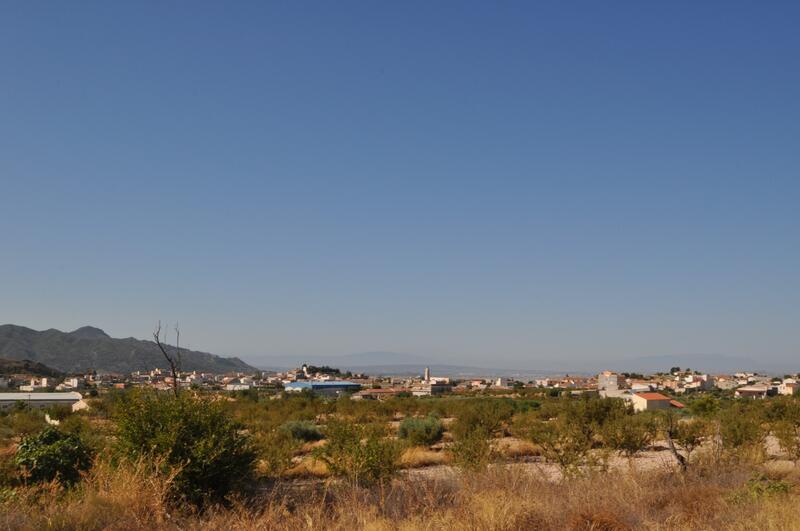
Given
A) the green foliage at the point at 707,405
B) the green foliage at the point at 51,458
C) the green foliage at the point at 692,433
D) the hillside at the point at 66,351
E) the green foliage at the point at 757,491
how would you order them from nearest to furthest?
the green foliage at the point at 757,491 → the green foliage at the point at 51,458 → the green foliage at the point at 707,405 → the green foliage at the point at 692,433 → the hillside at the point at 66,351

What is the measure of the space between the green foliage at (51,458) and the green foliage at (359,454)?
498 cm

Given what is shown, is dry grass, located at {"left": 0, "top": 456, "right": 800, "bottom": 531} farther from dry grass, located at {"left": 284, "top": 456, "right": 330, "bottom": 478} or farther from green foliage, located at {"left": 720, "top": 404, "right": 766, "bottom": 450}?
green foliage, located at {"left": 720, "top": 404, "right": 766, "bottom": 450}

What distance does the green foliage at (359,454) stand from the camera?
45.8ft

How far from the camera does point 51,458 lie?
522 inches

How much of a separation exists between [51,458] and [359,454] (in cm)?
612

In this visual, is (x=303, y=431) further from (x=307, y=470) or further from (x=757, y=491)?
(x=757, y=491)

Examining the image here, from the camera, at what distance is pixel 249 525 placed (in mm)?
8227

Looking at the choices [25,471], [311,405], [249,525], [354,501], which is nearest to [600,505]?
[354,501]

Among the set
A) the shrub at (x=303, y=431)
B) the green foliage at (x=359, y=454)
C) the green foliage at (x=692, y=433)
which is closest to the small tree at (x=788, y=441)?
the green foliage at (x=692, y=433)

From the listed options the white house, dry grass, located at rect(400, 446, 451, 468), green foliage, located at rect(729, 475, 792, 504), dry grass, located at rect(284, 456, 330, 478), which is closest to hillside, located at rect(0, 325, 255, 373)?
the white house

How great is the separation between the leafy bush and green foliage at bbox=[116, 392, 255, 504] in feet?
59.8

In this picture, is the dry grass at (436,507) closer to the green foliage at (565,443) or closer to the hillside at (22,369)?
the green foliage at (565,443)

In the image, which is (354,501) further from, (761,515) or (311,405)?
(311,405)

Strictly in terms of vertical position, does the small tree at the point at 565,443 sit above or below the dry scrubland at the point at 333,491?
below
